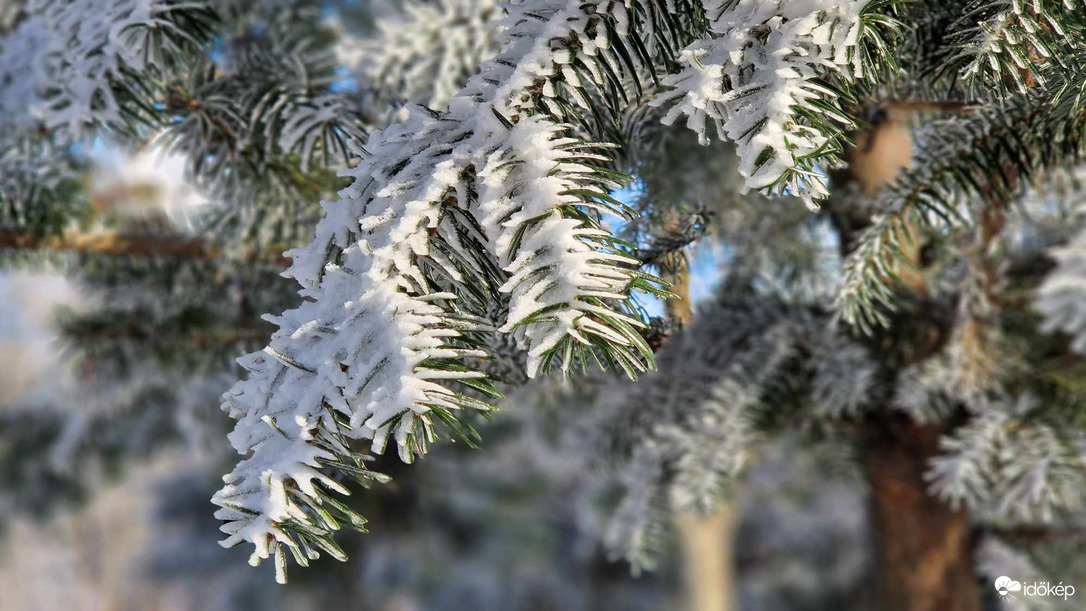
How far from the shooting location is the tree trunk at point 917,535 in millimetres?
1002

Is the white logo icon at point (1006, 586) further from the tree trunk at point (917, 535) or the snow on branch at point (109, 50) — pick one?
the snow on branch at point (109, 50)

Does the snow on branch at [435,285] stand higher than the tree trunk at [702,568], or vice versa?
the tree trunk at [702,568]

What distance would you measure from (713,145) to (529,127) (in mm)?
574

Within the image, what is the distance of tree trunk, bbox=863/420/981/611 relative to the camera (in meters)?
1.00

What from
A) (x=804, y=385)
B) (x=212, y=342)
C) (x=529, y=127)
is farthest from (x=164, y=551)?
(x=529, y=127)

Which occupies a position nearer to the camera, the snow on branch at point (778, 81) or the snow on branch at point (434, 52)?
the snow on branch at point (778, 81)

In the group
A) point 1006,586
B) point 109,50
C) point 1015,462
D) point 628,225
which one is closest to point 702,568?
point 1006,586

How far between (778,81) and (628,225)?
0.86 feet

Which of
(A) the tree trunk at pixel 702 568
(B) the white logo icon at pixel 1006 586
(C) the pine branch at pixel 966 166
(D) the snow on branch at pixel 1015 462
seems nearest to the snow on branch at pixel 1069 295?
(D) the snow on branch at pixel 1015 462

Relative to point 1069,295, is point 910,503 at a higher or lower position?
lower

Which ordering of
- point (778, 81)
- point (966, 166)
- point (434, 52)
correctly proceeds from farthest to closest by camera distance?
point (434, 52) < point (966, 166) < point (778, 81)

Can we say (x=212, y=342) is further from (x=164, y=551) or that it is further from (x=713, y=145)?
(x=164, y=551)

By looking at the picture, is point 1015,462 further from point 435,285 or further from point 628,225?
point 435,285

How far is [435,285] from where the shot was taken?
0.40m
